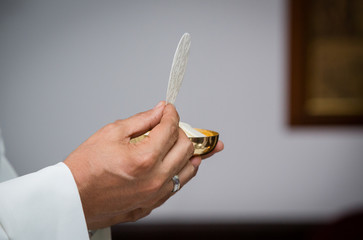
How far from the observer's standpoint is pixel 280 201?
7.15ft

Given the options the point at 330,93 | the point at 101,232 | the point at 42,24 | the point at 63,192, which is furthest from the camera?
the point at 330,93

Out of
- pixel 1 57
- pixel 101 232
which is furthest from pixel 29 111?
pixel 101 232

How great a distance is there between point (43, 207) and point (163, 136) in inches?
8.7

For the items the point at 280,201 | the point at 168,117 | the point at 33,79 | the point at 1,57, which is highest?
the point at 1,57

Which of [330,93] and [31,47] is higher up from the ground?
[31,47]

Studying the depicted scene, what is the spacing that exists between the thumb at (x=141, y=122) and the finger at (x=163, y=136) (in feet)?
0.05

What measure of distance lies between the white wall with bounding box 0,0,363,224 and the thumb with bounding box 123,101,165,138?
1466 mm

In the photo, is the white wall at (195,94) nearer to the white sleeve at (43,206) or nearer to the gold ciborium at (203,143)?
the gold ciborium at (203,143)

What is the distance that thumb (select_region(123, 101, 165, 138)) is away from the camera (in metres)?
0.55

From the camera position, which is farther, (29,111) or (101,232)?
(29,111)

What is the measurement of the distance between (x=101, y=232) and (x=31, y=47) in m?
1.63

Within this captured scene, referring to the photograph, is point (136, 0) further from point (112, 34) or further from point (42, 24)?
point (42, 24)

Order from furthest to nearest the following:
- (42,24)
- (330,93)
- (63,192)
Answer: (330,93) → (42,24) → (63,192)

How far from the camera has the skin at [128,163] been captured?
50 centimetres
